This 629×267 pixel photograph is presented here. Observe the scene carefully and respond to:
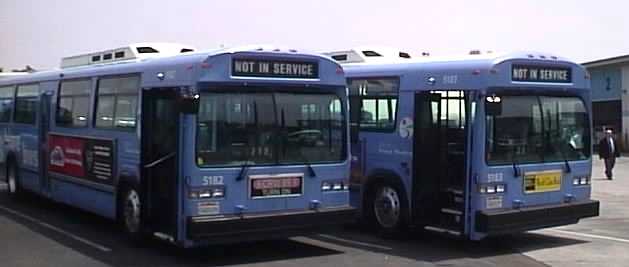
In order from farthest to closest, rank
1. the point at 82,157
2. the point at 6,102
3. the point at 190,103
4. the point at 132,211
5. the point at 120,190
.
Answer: the point at 6,102 → the point at 82,157 → the point at 120,190 → the point at 132,211 → the point at 190,103

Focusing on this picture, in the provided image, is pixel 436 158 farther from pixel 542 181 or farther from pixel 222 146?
pixel 222 146

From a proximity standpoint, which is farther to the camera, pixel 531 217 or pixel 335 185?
pixel 531 217

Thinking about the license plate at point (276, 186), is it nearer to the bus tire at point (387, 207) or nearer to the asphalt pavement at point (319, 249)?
the asphalt pavement at point (319, 249)

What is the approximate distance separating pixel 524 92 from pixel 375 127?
2371mm

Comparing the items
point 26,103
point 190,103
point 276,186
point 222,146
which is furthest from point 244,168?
point 26,103

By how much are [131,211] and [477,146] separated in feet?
15.1

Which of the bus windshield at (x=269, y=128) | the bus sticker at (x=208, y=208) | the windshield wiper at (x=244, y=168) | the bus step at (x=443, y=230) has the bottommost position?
the bus step at (x=443, y=230)

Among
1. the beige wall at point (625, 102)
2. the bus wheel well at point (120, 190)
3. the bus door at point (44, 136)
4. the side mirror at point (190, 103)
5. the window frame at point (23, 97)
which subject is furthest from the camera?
the beige wall at point (625, 102)

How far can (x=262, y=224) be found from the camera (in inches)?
398

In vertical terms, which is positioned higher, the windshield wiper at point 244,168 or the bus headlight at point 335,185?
the windshield wiper at point 244,168

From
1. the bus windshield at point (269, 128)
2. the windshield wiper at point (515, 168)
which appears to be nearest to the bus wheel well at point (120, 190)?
the bus windshield at point (269, 128)

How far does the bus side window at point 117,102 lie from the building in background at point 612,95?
1448 inches

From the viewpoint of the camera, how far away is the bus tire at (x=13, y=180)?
1708cm

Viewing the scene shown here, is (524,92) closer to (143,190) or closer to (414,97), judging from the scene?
(414,97)
